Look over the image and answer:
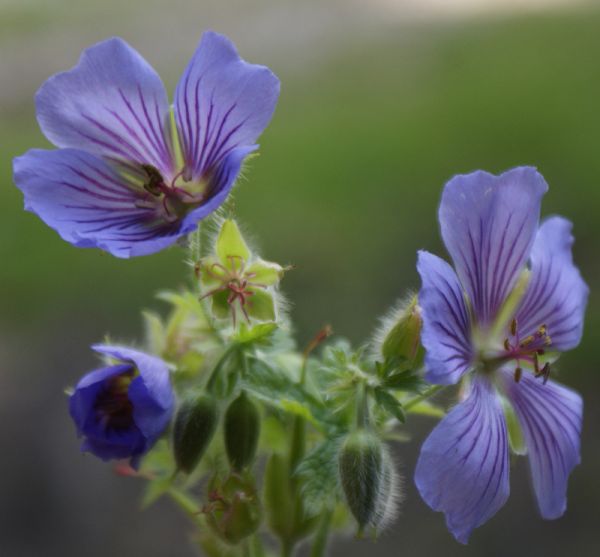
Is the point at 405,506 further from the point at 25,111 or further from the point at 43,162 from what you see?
the point at 25,111

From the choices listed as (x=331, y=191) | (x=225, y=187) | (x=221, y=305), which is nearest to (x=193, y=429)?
(x=221, y=305)

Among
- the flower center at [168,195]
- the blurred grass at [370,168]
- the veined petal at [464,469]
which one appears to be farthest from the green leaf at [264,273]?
the blurred grass at [370,168]

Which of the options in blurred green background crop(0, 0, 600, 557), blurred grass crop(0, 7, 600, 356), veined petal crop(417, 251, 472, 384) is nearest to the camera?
veined petal crop(417, 251, 472, 384)

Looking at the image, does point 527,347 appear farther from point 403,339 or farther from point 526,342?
point 403,339

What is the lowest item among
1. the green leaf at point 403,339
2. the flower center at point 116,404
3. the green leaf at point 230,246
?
the flower center at point 116,404

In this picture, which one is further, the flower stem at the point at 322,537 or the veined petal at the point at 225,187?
the flower stem at the point at 322,537

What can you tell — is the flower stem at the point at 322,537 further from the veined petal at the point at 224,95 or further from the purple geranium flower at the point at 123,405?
the veined petal at the point at 224,95

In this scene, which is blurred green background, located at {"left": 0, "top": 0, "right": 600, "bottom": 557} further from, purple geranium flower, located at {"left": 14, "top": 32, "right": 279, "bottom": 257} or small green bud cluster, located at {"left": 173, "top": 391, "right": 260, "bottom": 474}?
small green bud cluster, located at {"left": 173, "top": 391, "right": 260, "bottom": 474}

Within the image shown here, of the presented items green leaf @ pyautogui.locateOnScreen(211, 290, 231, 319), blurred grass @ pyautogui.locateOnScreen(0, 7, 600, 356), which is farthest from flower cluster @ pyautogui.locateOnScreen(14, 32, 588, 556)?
blurred grass @ pyautogui.locateOnScreen(0, 7, 600, 356)
